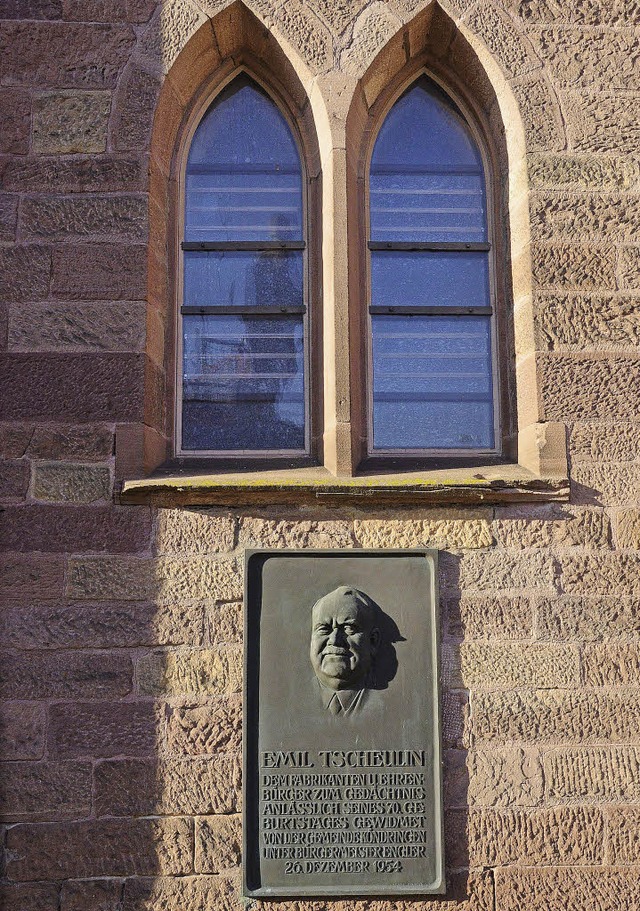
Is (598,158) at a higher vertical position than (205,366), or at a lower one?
higher

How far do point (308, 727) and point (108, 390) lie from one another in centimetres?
154

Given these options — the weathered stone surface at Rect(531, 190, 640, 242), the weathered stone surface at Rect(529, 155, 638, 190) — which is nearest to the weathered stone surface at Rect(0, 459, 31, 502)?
the weathered stone surface at Rect(531, 190, 640, 242)

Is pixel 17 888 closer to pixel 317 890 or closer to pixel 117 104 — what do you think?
pixel 317 890

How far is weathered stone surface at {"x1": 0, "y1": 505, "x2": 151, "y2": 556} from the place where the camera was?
4.11 m

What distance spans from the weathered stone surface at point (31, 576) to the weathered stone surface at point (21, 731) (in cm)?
41

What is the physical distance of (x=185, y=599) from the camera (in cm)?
407

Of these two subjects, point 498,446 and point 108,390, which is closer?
point 108,390

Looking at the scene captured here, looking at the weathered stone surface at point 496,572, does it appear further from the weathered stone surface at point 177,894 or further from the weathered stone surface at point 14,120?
the weathered stone surface at point 14,120

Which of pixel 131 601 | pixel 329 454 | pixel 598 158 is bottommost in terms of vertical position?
pixel 131 601

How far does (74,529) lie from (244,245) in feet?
4.91

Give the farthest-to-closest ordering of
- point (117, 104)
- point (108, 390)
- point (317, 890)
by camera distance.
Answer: point (117, 104) → point (108, 390) → point (317, 890)

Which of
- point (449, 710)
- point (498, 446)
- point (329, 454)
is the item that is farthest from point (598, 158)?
point (449, 710)

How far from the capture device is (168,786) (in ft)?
12.9

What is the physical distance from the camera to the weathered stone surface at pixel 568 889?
3.90 metres
